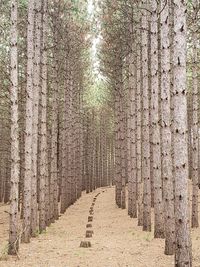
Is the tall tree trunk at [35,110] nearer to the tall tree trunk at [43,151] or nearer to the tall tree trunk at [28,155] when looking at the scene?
the tall tree trunk at [43,151]

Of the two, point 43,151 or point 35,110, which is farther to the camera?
point 43,151

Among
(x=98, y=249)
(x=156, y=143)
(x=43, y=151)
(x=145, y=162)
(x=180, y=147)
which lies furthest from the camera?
(x=43, y=151)

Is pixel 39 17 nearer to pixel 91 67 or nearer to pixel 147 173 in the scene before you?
pixel 147 173

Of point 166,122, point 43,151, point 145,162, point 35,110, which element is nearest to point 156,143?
point 166,122

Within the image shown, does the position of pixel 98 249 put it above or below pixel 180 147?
below

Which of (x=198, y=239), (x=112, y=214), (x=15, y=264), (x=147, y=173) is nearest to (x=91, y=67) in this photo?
(x=112, y=214)

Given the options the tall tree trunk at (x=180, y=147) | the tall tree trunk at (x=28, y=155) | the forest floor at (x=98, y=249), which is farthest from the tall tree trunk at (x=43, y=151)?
the tall tree trunk at (x=180, y=147)

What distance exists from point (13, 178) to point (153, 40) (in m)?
5.19

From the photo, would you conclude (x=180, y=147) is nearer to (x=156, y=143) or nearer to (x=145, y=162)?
(x=156, y=143)

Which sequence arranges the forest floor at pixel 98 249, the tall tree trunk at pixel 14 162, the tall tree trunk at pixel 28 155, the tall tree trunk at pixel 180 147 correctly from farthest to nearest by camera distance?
the tall tree trunk at pixel 28 155, the tall tree trunk at pixel 14 162, the forest floor at pixel 98 249, the tall tree trunk at pixel 180 147

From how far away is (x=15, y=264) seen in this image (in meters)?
8.04

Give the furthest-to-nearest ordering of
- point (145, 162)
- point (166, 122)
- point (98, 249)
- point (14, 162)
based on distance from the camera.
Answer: point (145, 162) → point (98, 249) → point (14, 162) → point (166, 122)

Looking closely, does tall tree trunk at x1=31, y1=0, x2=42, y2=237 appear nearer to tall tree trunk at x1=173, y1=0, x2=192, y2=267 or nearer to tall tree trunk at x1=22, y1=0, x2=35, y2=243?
tall tree trunk at x1=22, y1=0, x2=35, y2=243

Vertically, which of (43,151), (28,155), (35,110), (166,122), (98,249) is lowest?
(98,249)
